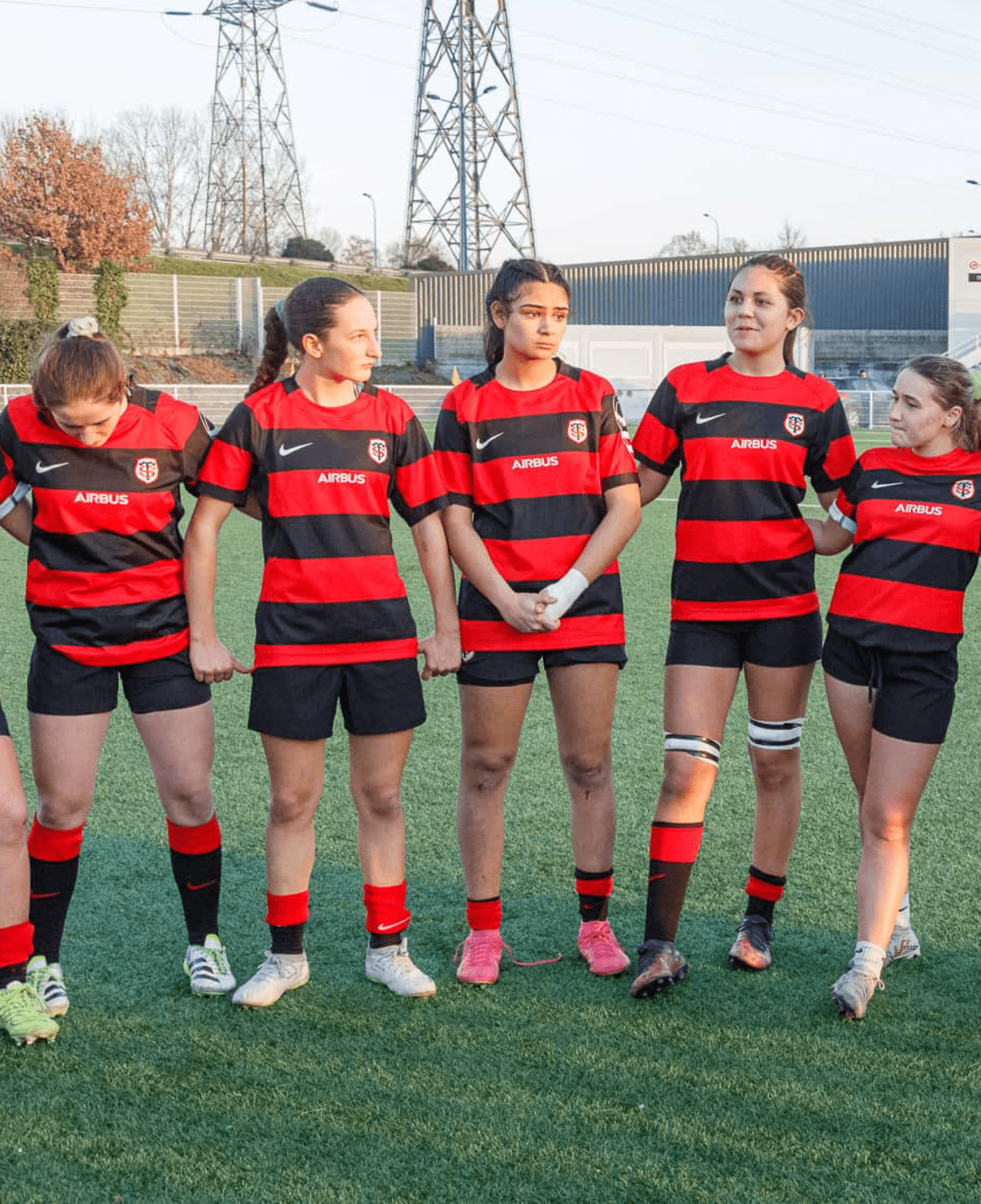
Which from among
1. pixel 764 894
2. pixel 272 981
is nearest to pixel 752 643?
pixel 764 894

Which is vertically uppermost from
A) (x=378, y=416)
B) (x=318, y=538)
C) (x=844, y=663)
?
(x=378, y=416)

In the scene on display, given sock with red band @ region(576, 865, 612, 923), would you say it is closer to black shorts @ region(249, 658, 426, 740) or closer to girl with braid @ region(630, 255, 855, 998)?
girl with braid @ region(630, 255, 855, 998)

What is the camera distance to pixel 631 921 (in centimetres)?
396

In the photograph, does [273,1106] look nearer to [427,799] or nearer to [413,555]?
[427,799]

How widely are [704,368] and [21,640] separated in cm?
588

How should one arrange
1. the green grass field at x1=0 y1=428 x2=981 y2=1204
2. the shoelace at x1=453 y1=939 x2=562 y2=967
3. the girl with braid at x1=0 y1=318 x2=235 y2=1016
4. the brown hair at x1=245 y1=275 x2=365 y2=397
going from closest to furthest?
the green grass field at x1=0 y1=428 x2=981 y2=1204 → the girl with braid at x1=0 y1=318 x2=235 y2=1016 → the brown hair at x1=245 y1=275 x2=365 y2=397 → the shoelace at x1=453 y1=939 x2=562 y2=967

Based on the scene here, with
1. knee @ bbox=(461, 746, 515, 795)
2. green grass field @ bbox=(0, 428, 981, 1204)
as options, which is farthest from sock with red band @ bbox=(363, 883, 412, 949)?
knee @ bbox=(461, 746, 515, 795)

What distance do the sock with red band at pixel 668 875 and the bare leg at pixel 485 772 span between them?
42 cm

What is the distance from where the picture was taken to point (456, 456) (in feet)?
11.4

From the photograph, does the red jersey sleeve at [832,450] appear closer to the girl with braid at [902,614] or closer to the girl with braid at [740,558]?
the girl with braid at [740,558]

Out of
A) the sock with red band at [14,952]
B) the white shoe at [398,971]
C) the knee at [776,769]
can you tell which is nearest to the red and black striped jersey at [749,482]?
the knee at [776,769]

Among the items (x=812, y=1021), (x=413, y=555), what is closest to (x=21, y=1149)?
(x=812, y=1021)

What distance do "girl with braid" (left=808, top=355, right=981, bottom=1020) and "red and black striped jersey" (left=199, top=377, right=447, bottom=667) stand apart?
1.14 m

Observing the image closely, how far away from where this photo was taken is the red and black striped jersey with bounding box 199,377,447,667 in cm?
328
